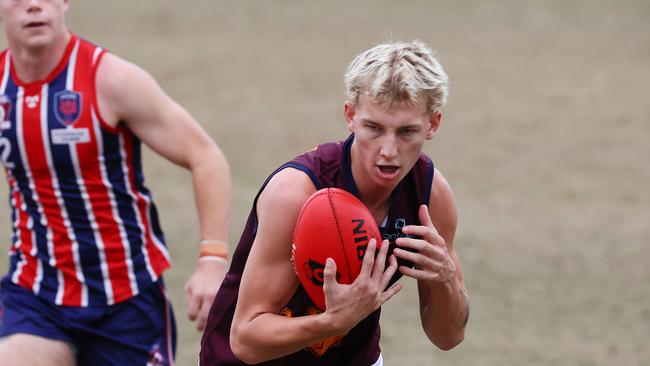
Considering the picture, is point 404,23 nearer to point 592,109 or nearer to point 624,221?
point 592,109

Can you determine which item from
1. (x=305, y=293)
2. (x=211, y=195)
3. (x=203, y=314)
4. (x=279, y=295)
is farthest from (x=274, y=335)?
(x=211, y=195)

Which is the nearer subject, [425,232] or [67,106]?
[425,232]

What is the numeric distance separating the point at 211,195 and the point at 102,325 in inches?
29.4

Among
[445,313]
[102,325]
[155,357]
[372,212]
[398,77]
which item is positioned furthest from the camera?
[155,357]

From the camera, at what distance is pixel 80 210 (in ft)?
17.6

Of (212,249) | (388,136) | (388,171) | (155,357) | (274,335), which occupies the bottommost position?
(155,357)

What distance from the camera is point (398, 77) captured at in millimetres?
4008

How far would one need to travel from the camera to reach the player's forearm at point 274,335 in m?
4.01

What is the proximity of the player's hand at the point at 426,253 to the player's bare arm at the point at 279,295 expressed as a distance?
72mm

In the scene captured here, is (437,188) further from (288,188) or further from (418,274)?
(288,188)

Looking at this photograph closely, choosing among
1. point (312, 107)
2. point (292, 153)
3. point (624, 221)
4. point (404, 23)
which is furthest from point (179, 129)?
point (404, 23)

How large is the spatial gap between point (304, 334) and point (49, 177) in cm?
182

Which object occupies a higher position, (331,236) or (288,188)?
(288,188)

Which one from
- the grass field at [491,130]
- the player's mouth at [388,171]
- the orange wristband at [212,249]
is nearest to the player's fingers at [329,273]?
the player's mouth at [388,171]
